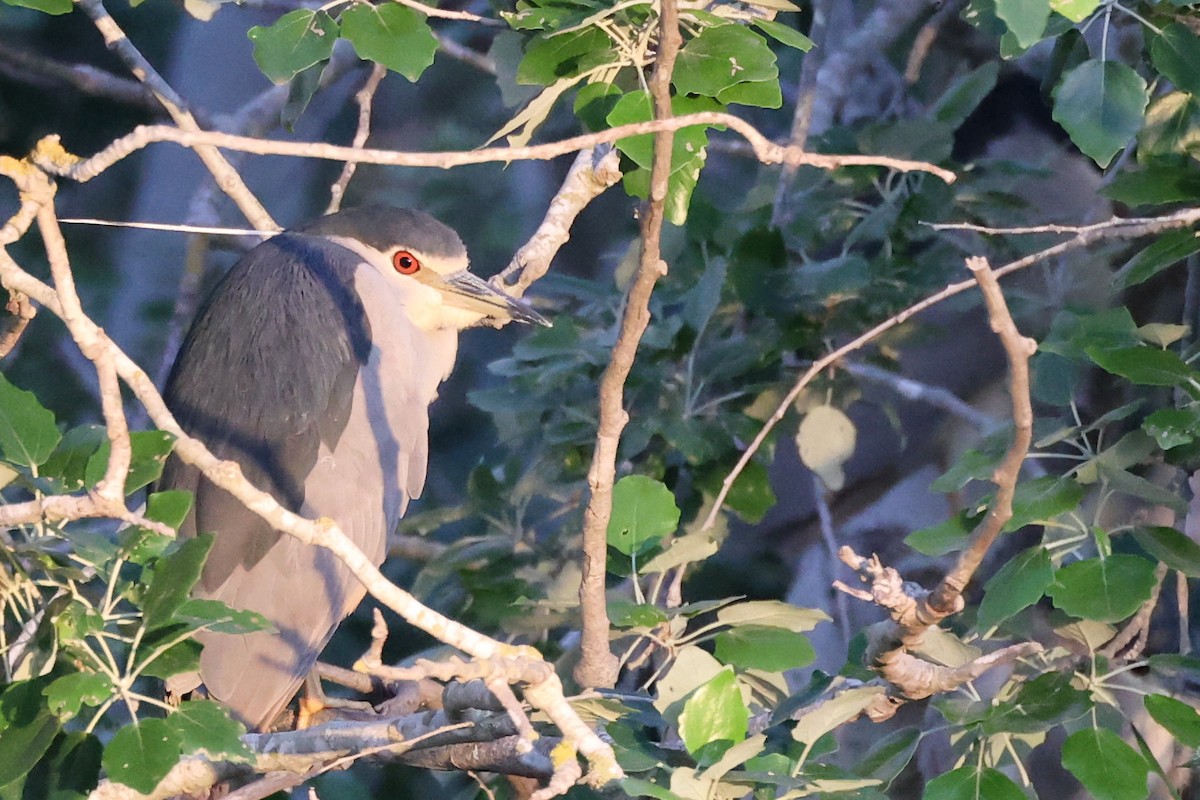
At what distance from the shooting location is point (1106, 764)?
1333 mm

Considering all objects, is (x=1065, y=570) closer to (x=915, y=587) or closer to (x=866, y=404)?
(x=915, y=587)

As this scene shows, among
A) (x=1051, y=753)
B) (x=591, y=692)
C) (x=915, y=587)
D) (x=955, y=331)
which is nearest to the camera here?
(x=915, y=587)

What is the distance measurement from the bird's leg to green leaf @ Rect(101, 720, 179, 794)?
3.36 ft

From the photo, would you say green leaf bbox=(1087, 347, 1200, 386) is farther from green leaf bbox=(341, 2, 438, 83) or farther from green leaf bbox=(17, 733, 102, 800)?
green leaf bbox=(17, 733, 102, 800)

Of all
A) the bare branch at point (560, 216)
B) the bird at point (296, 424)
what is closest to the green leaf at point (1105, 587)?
the bare branch at point (560, 216)

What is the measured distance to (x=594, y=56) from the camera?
151 cm

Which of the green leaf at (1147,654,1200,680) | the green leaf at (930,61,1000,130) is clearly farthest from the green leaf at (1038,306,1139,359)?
the green leaf at (930,61,1000,130)

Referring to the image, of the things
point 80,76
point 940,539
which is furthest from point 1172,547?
point 80,76

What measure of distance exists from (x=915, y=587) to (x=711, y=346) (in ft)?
3.47

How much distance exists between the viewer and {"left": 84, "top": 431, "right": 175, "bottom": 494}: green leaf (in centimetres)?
113

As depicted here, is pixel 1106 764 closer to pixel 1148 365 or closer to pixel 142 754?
pixel 1148 365

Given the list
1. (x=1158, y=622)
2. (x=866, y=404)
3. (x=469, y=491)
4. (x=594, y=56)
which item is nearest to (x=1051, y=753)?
(x=1158, y=622)

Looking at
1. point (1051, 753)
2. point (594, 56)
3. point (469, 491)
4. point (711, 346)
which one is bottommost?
point (1051, 753)


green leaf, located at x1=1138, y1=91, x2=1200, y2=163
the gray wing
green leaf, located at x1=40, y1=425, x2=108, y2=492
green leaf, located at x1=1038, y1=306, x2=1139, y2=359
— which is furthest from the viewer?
the gray wing
